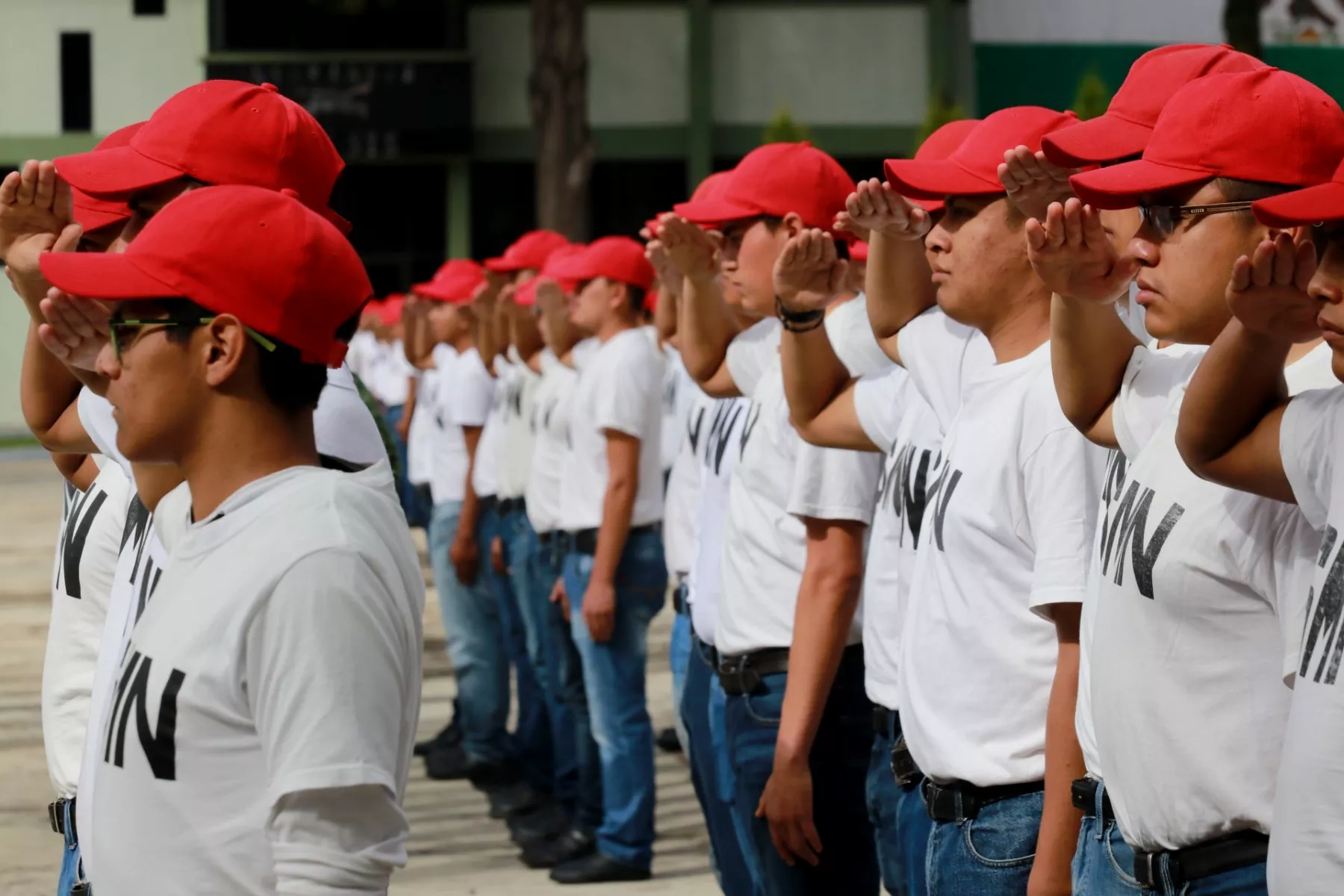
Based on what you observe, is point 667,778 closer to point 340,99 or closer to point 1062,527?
point 1062,527

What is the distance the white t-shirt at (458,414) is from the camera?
1053cm

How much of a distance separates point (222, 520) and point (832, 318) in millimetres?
3420

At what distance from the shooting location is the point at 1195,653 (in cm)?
295

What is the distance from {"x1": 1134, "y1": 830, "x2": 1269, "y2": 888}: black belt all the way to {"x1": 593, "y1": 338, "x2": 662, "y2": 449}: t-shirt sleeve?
479cm

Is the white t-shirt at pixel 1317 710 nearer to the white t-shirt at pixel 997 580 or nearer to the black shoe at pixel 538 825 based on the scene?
the white t-shirt at pixel 997 580

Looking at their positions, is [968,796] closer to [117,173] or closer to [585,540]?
[117,173]

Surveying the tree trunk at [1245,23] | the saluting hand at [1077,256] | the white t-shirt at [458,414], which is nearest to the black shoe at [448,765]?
the white t-shirt at [458,414]

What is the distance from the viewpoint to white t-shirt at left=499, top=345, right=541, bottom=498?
9.21 metres

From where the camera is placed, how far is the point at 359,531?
8.16 feet

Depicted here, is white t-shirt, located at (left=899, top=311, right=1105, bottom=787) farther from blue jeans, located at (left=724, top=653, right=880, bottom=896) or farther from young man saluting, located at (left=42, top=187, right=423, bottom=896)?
young man saluting, located at (left=42, top=187, right=423, bottom=896)

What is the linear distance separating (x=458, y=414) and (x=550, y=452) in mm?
2175

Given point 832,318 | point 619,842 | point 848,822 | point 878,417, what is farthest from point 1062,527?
point 619,842

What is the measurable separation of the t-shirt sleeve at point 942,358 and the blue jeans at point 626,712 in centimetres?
335

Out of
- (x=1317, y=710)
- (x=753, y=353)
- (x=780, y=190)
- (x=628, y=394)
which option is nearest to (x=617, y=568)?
(x=628, y=394)
